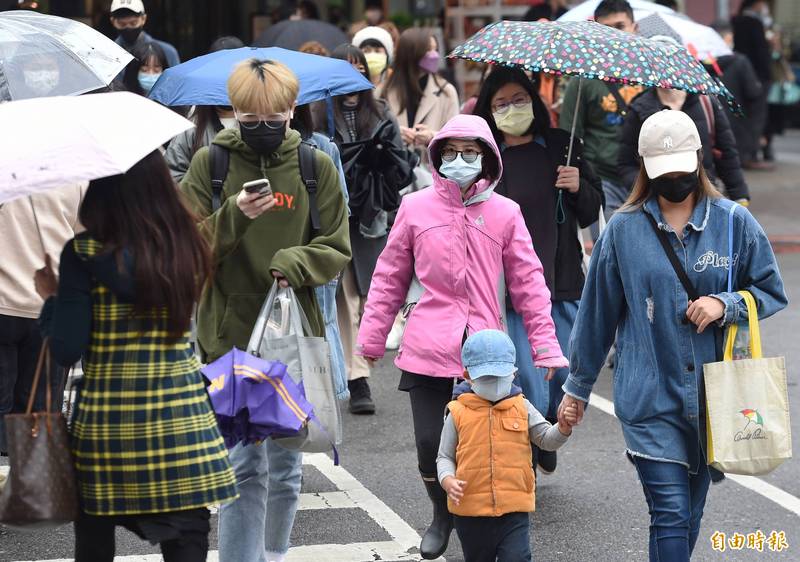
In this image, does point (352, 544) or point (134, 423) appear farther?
point (352, 544)

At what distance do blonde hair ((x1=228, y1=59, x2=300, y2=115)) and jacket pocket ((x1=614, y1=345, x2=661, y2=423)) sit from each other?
148cm

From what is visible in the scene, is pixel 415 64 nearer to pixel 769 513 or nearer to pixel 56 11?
pixel 769 513

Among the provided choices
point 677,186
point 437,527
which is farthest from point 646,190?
point 437,527

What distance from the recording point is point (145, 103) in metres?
4.20

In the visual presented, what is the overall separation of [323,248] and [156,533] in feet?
5.05

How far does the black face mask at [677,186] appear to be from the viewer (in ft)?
16.0

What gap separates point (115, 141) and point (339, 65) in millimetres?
3558

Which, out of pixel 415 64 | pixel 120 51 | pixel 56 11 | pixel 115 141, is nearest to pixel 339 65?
pixel 120 51

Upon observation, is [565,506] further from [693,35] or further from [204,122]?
[693,35]

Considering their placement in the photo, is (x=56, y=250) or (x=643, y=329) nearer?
(x=643, y=329)

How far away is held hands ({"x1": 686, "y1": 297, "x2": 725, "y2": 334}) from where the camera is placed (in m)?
4.72

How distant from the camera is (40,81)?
645 centimetres

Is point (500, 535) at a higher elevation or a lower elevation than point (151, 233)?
lower

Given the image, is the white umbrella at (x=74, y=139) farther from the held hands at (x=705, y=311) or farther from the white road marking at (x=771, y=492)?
the white road marking at (x=771, y=492)
